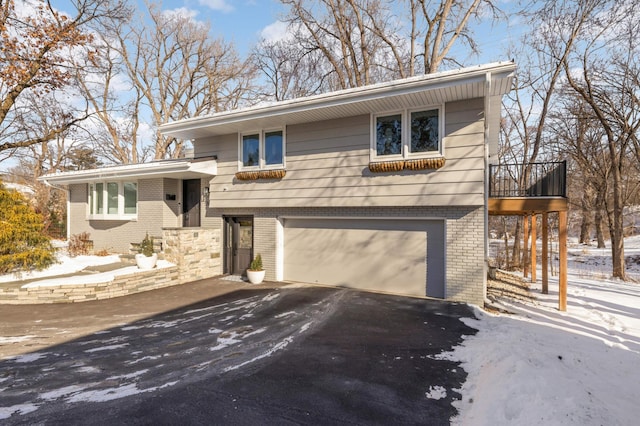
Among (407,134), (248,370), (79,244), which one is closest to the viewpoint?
(248,370)

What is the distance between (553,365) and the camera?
376 centimetres

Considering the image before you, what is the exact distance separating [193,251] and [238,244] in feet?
4.26

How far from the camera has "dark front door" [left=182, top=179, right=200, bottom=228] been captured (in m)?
10.6

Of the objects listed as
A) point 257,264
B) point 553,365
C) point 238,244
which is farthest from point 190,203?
point 553,365

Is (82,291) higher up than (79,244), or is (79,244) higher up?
(79,244)

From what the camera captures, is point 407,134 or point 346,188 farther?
point 346,188

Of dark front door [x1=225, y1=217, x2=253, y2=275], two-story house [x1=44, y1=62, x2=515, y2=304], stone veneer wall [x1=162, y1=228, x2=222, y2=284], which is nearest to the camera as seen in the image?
two-story house [x1=44, y1=62, x2=515, y2=304]

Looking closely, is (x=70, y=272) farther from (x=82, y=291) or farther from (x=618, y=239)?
(x=618, y=239)

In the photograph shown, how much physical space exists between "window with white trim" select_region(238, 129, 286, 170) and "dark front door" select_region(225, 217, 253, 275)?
1.70 meters

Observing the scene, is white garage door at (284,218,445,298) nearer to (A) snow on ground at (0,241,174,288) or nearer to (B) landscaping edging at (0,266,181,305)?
(B) landscaping edging at (0,266,181,305)

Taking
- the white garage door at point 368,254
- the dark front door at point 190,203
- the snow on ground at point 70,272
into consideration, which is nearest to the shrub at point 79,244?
the snow on ground at point 70,272

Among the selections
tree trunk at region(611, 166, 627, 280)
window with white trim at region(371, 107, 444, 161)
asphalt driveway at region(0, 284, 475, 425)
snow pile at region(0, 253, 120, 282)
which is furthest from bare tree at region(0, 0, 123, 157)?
tree trunk at region(611, 166, 627, 280)

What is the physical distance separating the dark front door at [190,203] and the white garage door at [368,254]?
384 cm

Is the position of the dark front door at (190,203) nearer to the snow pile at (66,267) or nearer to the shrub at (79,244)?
the snow pile at (66,267)
